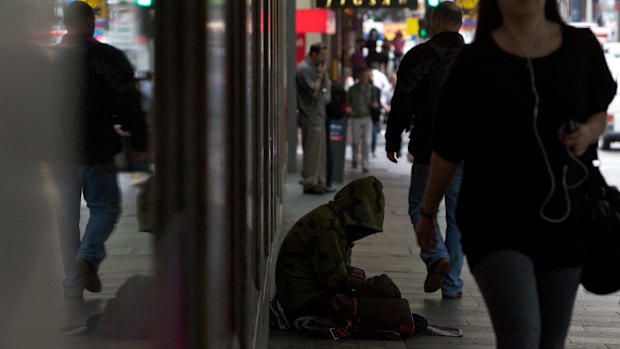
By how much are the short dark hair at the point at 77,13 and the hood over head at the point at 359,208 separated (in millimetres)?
4474

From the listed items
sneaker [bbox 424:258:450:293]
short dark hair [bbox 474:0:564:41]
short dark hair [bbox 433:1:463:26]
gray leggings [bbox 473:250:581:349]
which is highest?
short dark hair [bbox 474:0:564:41]

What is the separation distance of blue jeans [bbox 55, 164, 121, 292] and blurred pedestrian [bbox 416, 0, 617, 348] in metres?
1.54

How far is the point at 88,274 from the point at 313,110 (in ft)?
39.6

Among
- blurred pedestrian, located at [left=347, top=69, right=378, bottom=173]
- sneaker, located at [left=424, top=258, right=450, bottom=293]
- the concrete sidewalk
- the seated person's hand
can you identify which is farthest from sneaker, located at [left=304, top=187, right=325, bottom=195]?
the seated person's hand

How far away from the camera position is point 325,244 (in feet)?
18.5

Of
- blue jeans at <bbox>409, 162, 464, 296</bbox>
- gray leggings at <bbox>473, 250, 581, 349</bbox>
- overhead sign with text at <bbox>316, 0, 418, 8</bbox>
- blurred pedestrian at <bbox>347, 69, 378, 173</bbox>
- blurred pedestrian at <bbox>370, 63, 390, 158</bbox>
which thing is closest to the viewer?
gray leggings at <bbox>473, 250, 581, 349</bbox>

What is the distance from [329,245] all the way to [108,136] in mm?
4300

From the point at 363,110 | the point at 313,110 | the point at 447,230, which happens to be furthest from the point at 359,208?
→ the point at 363,110

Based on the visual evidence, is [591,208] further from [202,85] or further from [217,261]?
[202,85]

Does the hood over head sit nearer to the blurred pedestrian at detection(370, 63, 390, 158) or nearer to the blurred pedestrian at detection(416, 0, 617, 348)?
the blurred pedestrian at detection(416, 0, 617, 348)

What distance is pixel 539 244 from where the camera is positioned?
9.14ft

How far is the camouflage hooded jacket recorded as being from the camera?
566 centimetres

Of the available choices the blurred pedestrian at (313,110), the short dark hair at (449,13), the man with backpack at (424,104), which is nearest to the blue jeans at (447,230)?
the man with backpack at (424,104)

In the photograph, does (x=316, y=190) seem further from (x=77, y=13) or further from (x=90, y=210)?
(x=77, y=13)
